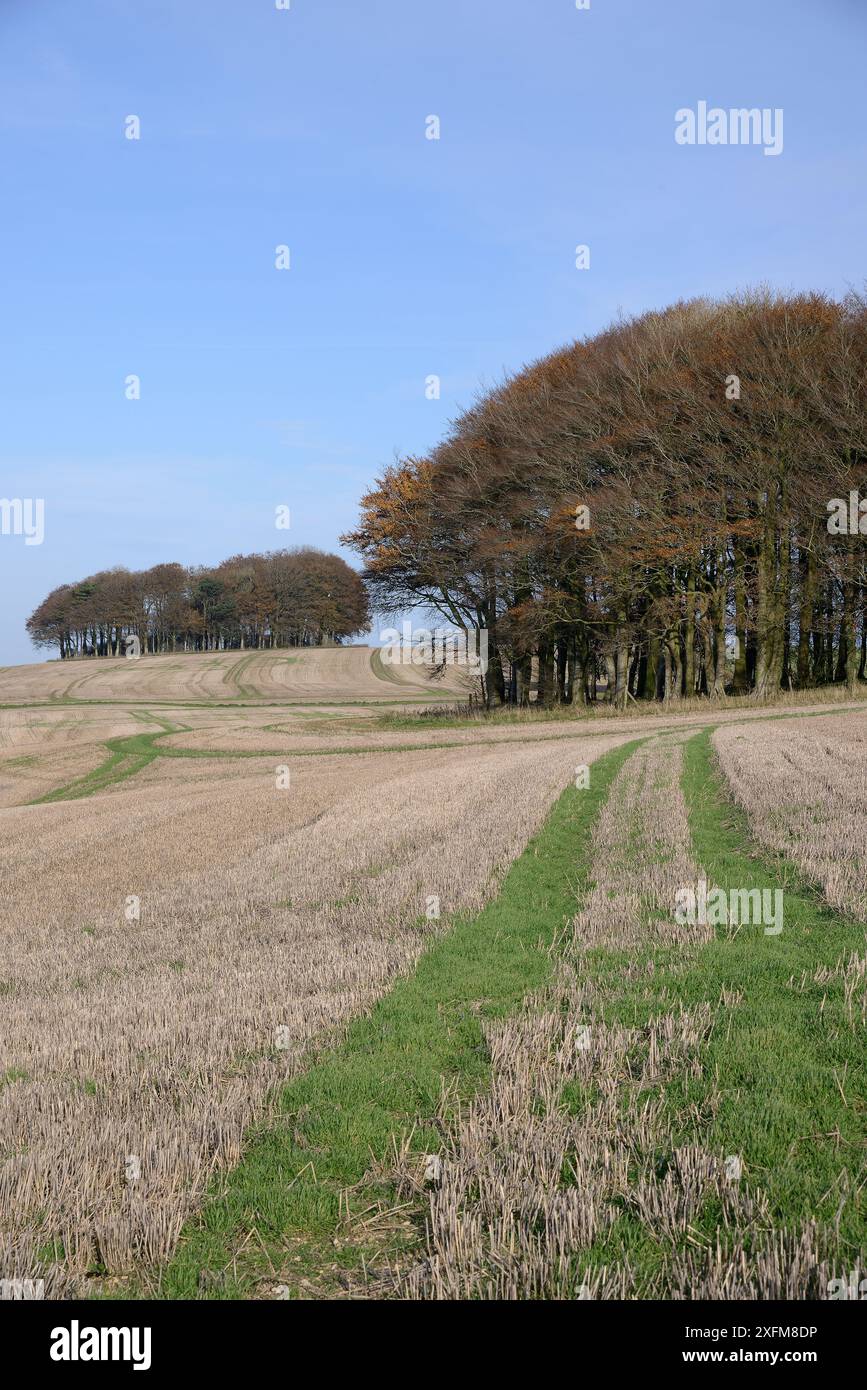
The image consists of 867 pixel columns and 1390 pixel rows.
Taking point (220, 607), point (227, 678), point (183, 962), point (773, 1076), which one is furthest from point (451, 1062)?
point (220, 607)

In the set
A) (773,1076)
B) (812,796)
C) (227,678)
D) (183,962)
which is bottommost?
(183,962)

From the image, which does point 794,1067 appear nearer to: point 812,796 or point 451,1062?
point 451,1062

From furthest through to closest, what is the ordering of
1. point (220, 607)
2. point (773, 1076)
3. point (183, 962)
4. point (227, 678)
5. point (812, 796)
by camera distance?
point (220, 607)
point (227, 678)
point (812, 796)
point (183, 962)
point (773, 1076)

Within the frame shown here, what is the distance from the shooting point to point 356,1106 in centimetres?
659

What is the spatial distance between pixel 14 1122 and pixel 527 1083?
359 centimetres

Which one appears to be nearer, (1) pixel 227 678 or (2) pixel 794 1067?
(2) pixel 794 1067

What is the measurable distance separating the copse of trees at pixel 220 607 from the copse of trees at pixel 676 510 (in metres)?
103

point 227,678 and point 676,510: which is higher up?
point 676,510

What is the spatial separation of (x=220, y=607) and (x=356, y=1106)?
546 feet

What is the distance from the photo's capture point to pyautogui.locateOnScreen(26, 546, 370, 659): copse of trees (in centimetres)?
15962

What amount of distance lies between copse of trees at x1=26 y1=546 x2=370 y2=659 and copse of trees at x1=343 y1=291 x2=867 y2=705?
103 metres

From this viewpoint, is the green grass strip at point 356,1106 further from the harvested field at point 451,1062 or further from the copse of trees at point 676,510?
the copse of trees at point 676,510

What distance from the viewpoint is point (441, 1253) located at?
15.5 ft
